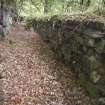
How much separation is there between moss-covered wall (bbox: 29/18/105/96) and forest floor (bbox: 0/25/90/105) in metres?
0.36

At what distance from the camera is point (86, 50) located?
714cm

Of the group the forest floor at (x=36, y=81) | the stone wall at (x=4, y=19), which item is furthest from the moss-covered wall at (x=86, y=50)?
the stone wall at (x=4, y=19)

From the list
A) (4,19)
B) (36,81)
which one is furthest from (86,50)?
(4,19)

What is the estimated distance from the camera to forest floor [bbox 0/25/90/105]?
256 inches

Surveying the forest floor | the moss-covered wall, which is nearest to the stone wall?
the forest floor

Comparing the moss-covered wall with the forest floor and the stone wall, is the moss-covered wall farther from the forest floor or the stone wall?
the stone wall

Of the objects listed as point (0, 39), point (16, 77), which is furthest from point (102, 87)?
point (0, 39)

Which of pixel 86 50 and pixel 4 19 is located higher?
pixel 4 19

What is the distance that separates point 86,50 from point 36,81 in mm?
1901

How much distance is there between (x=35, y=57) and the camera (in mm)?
10125

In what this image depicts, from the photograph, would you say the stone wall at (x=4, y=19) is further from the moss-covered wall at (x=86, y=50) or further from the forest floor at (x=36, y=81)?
the moss-covered wall at (x=86, y=50)

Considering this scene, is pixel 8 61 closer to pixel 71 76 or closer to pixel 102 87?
pixel 71 76

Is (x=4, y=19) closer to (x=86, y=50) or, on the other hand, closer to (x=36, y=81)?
(x=36, y=81)

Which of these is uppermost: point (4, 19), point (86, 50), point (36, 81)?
point (4, 19)
